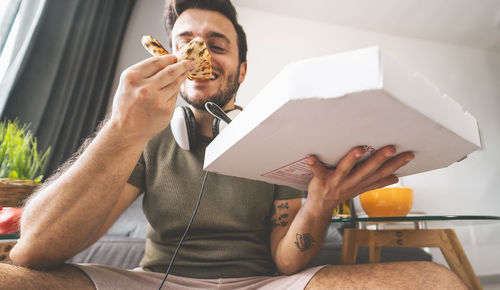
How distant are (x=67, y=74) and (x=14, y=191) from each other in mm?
1213

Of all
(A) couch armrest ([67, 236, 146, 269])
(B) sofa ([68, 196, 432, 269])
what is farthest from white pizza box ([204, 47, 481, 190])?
(A) couch armrest ([67, 236, 146, 269])

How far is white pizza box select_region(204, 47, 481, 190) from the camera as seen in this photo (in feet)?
0.86

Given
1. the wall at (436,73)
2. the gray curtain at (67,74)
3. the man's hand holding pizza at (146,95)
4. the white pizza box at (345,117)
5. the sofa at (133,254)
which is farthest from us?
the wall at (436,73)

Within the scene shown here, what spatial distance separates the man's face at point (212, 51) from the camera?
0.83 m

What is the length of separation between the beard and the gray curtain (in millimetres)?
1166

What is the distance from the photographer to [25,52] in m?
1.40

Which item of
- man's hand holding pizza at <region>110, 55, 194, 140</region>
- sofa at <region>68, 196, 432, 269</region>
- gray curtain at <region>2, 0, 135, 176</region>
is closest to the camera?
man's hand holding pizza at <region>110, 55, 194, 140</region>

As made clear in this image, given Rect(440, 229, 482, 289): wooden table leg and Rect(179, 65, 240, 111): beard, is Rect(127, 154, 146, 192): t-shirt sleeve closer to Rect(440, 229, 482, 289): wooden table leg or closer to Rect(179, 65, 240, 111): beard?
Rect(179, 65, 240, 111): beard

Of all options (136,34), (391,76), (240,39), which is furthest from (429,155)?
(136,34)

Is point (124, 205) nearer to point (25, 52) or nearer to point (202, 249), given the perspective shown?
point (202, 249)

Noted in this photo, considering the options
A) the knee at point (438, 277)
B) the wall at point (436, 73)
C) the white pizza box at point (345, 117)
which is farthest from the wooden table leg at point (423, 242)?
the wall at point (436, 73)

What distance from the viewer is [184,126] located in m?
0.74

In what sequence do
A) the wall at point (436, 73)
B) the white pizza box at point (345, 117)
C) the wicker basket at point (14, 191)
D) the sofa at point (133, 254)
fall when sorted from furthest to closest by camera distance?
1. the wall at point (436, 73)
2. the sofa at point (133, 254)
3. the wicker basket at point (14, 191)
4. the white pizza box at point (345, 117)

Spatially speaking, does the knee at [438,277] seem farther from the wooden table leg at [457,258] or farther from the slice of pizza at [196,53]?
the slice of pizza at [196,53]
